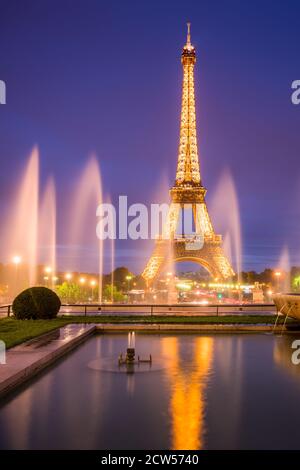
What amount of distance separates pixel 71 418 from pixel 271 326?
1242 centimetres

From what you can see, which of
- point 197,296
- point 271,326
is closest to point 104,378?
point 271,326

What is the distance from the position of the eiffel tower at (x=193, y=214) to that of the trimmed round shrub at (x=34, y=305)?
118ft

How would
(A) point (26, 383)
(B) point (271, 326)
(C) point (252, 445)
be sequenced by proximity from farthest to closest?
(B) point (271, 326) → (A) point (26, 383) → (C) point (252, 445)

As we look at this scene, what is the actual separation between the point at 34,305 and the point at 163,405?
13.7 metres

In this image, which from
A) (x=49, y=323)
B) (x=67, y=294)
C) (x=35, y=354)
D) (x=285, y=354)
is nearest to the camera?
(x=35, y=354)

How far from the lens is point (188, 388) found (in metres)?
9.82

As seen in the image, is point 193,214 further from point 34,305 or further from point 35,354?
point 35,354

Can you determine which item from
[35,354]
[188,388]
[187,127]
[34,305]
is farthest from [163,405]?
[187,127]

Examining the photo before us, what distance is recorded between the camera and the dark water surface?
6.84m

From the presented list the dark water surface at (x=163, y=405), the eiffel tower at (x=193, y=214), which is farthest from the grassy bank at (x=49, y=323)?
the eiffel tower at (x=193, y=214)

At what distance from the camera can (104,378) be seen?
10625 mm

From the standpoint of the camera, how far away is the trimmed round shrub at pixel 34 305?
2130 cm
